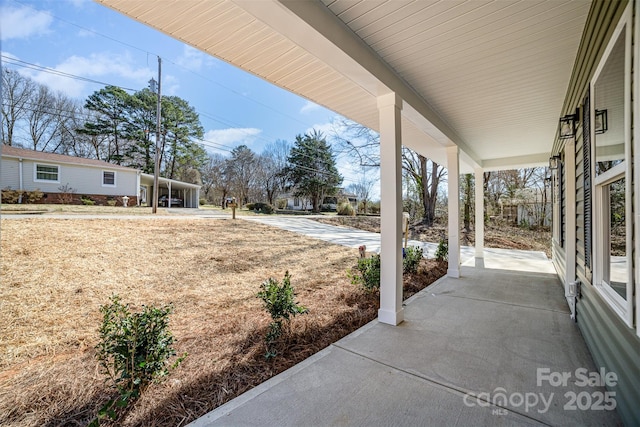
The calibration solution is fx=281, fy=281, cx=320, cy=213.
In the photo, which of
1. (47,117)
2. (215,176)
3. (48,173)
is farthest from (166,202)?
(48,173)

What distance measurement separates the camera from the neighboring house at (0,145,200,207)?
11791 mm

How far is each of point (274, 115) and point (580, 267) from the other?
2387 cm

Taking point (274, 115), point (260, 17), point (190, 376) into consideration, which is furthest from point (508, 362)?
point (274, 115)

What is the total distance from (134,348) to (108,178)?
1633cm

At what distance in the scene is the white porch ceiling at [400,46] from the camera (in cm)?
205

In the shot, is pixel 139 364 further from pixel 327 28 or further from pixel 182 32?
pixel 327 28

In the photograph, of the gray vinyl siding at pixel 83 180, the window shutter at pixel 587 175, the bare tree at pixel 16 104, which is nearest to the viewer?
the window shutter at pixel 587 175

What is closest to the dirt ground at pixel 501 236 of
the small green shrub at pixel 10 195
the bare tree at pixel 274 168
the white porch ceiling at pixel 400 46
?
the white porch ceiling at pixel 400 46

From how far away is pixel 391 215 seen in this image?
3072 mm

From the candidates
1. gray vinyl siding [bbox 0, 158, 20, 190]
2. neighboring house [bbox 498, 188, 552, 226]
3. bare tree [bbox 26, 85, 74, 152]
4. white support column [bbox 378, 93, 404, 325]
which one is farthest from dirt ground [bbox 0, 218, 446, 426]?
bare tree [bbox 26, 85, 74, 152]

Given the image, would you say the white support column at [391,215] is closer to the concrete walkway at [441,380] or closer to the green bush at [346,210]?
the concrete walkway at [441,380]

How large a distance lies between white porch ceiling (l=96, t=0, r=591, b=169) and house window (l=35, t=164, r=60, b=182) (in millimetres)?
14779

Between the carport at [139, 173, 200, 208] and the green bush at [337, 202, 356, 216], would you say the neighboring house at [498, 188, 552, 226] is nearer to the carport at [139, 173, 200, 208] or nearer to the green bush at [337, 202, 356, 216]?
the green bush at [337, 202, 356, 216]

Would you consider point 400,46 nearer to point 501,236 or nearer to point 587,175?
point 587,175
